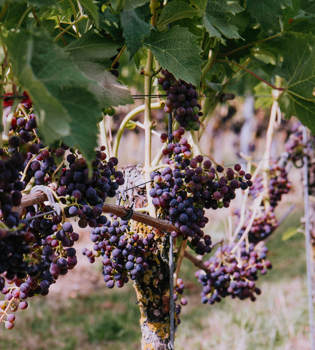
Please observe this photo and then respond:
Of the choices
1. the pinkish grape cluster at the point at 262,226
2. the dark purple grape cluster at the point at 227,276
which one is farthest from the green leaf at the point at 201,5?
the pinkish grape cluster at the point at 262,226

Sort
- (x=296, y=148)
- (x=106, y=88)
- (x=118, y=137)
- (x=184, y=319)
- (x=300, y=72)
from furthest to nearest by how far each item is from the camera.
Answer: (x=184, y=319) → (x=296, y=148) → (x=118, y=137) → (x=300, y=72) → (x=106, y=88)

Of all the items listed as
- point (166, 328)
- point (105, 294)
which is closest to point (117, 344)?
point (105, 294)

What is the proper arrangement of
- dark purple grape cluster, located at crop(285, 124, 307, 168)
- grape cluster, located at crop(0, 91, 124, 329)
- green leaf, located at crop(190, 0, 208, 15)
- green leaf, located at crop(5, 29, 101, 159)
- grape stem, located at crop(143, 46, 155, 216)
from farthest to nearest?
dark purple grape cluster, located at crop(285, 124, 307, 168)
grape stem, located at crop(143, 46, 155, 216)
green leaf, located at crop(190, 0, 208, 15)
grape cluster, located at crop(0, 91, 124, 329)
green leaf, located at crop(5, 29, 101, 159)

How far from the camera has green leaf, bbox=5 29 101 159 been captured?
1.88ft

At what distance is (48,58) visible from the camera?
0.62 meters

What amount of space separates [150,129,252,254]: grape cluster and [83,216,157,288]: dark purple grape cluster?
0.37ft

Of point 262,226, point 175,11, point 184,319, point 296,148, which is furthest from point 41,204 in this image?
point 184,319

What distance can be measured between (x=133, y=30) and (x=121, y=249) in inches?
23.3

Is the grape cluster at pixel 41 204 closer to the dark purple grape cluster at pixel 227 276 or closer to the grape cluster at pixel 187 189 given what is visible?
the grape cluster at pixel 187 189

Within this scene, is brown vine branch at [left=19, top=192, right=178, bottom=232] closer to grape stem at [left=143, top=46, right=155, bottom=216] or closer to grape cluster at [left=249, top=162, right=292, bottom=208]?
grape stem at [left=143, top=46, right=155, bottom=216]

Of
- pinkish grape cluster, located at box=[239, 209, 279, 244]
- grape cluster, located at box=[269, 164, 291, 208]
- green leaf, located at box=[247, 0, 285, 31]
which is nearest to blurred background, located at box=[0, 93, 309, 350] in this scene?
grape cluster, located at box=[269, 164, 291, 208]

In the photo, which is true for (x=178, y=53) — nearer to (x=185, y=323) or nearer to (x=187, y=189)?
(x=187, y=189)

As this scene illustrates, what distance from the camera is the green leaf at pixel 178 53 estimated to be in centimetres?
97

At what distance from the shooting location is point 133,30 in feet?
2.74
